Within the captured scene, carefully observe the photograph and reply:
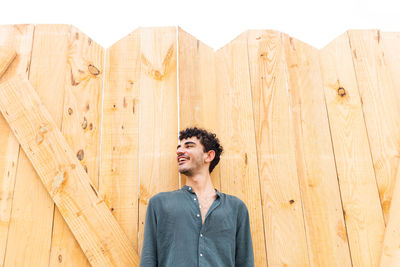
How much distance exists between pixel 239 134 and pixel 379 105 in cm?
118

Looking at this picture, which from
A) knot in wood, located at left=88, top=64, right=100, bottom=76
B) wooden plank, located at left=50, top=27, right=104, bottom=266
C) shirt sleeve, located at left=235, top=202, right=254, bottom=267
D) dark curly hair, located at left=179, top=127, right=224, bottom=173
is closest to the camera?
shirt sleeve, located at left=235, top=202, right=254, bottom=267

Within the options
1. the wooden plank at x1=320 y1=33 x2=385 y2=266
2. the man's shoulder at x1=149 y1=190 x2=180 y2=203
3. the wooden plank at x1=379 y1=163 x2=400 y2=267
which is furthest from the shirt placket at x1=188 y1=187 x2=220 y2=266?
the wooden plank at x1=379 y1=163 x2=400 y2=267

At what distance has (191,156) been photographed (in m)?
2.07

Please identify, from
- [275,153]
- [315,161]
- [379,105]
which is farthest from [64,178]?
[379,105]

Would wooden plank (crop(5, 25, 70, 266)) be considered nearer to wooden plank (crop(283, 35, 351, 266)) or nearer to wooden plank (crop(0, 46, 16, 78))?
wooden plank (crop(0, 46, 16, 78))

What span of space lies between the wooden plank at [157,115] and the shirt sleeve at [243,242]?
1.70 ft

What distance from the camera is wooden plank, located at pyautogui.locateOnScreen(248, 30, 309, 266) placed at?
6.94 ft

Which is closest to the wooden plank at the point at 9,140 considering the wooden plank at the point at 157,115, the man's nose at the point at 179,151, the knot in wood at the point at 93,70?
the knot in wood at the point at 93,70

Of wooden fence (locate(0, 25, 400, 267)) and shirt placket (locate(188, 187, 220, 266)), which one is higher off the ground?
wooden fence (locate(0, 25, 400, 267))

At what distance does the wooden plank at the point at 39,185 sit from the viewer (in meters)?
2.01

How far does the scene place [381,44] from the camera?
2574mm

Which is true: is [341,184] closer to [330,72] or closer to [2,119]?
[330,72]

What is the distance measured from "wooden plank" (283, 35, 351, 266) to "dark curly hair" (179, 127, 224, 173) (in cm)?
64

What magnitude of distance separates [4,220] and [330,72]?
2723 millimetres
